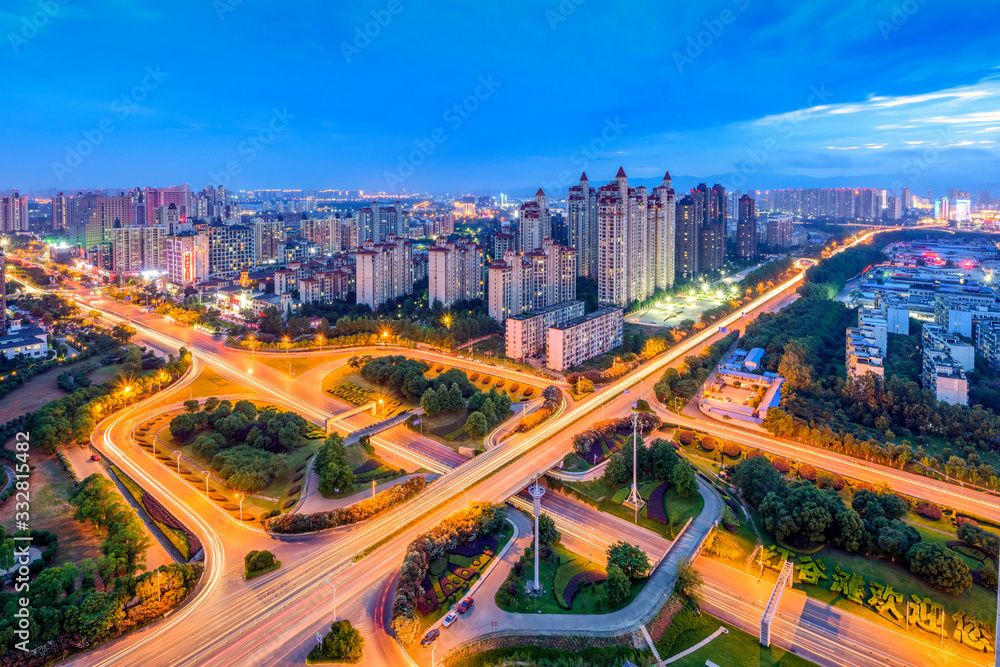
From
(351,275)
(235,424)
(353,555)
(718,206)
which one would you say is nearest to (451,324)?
(351,275)

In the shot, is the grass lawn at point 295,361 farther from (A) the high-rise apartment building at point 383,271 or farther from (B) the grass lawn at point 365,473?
(A) the high-rise apartment building at point 383,271

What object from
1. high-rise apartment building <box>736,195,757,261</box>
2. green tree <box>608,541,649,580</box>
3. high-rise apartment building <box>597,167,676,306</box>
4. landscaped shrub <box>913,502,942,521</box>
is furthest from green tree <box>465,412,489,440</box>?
high-rise apartment building <box>736,195,757,261</box>

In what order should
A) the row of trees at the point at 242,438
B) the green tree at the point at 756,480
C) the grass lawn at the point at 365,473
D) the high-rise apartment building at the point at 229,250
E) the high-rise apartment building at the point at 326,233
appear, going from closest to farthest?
the green tree at the point at 756,480 < the grass lawn at the point at 365,473 < the row of trees at the point at 242,438 < the high-rise apartment building at the point at 229,250 < the high-rise apartment building at the point at 326,233

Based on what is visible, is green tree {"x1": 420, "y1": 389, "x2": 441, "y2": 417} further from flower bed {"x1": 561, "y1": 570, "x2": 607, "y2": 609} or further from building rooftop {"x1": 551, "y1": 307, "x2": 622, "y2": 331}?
flower bed {"x1": 561, "y1": 570, "x2": 607, "y2": 609}

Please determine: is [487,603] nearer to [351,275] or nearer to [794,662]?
[794,662]

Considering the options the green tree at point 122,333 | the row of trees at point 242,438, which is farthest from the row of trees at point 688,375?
the green tree at point 122,333

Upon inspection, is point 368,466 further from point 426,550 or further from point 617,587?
point 617,587
